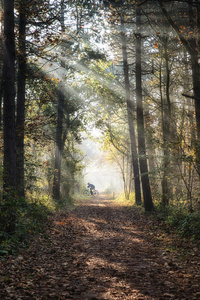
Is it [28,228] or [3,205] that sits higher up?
[3,205]

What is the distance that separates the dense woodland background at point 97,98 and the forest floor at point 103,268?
76 centimetres

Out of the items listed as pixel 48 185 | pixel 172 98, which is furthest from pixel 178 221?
pixel 48 185

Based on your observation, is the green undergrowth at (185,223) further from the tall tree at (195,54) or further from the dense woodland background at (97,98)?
the tall tree at (195,54)

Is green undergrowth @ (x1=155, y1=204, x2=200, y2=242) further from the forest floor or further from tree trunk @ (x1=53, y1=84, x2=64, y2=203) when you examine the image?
tree trunk @ (x1=53, y1=84, x2=64, y2=203)

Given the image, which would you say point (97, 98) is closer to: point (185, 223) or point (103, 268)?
point (185, 223)

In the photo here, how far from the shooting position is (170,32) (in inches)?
440

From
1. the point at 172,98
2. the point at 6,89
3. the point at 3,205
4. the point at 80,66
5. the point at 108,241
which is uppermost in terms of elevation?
the point at 80,66

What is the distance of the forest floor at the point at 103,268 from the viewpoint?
386cm

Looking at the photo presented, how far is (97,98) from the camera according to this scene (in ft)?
64.3

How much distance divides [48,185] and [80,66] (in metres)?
8.75

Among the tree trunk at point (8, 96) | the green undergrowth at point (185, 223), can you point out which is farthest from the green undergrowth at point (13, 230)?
the green undergrowth at point (185, 223)

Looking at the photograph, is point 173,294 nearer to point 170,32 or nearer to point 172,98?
point 170,32

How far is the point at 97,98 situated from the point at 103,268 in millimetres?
16000

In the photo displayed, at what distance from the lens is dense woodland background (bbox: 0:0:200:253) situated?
714cm
